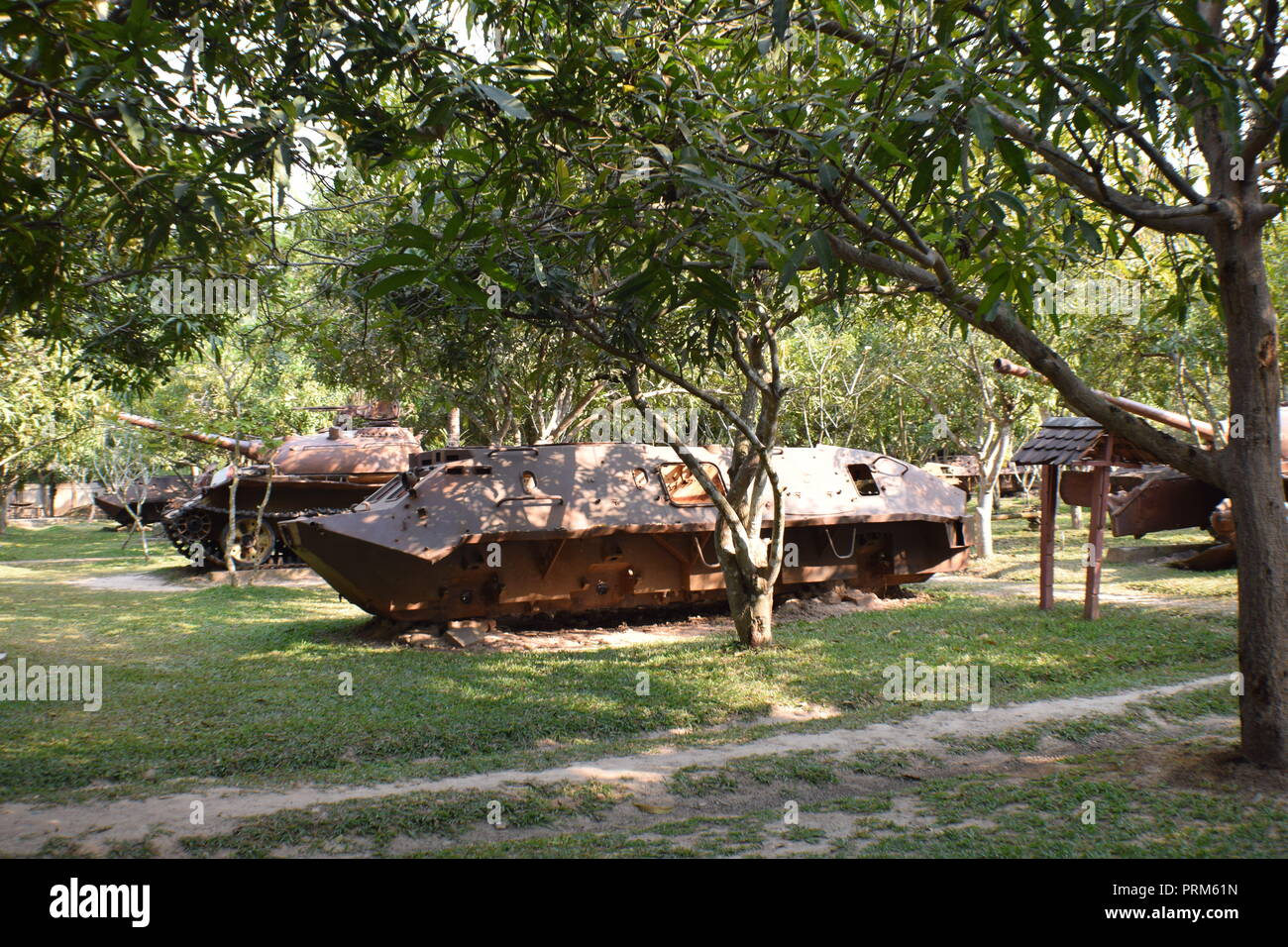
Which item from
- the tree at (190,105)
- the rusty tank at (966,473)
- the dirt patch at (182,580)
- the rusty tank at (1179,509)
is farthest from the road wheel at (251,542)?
the rusty tank at (966,473)

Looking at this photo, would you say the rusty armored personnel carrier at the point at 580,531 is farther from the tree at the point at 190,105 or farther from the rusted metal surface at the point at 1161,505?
the tree at the point at 190,105

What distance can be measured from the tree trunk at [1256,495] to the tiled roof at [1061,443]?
6284 mm

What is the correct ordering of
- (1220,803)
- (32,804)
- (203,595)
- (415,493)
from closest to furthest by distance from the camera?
1. (1220,803)
2. (32,804)
3. (415,493)
4. (203,595)

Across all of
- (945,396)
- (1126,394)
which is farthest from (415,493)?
(945,396)

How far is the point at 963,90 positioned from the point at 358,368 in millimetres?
13977

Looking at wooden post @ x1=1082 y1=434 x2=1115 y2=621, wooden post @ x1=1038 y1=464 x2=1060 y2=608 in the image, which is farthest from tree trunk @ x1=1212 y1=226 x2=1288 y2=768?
wooden post @ x1=1038 y1=464 x2=1060 y2=608

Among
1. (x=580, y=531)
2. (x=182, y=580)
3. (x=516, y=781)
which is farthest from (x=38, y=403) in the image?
(x=516, y=781)

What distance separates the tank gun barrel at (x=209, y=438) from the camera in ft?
54.2

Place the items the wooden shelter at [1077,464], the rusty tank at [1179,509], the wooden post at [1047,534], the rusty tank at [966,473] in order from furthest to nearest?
the rusty tank at [966,473] → the rusty tank at [1179,509] → the wooden post at [1047,534] → the wooden shelter at [1077,464]

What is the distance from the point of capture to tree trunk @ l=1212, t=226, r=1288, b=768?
17.6ft

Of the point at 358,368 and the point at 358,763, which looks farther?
the point at 358,368

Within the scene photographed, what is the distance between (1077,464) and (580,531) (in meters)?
6.12

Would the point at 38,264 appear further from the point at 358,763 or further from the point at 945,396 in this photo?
the point at 945,396

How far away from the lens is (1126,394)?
62.5 ft
